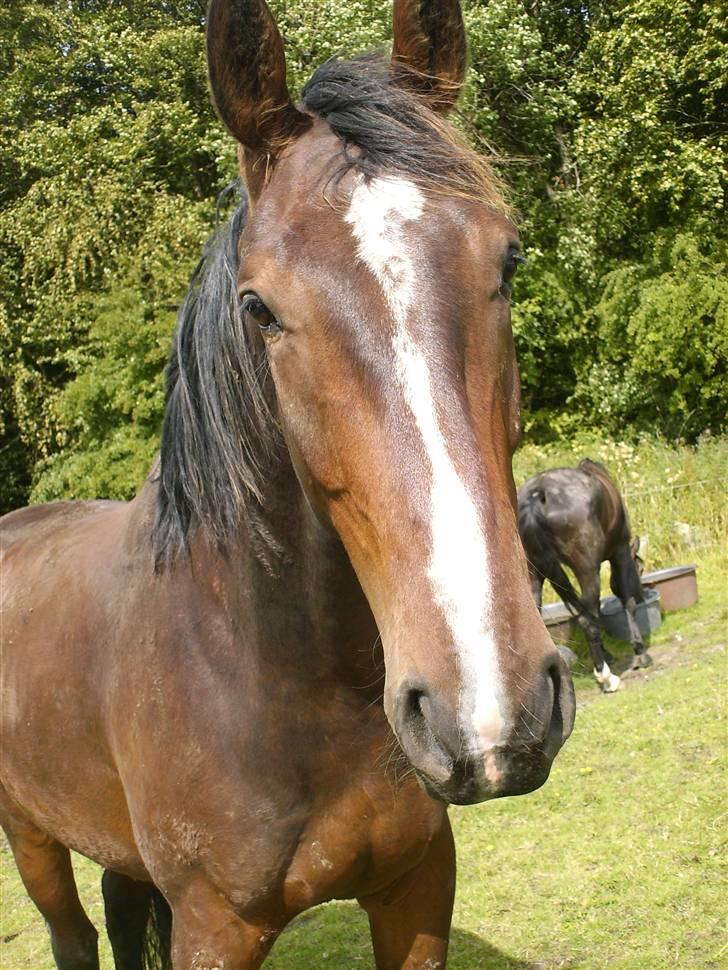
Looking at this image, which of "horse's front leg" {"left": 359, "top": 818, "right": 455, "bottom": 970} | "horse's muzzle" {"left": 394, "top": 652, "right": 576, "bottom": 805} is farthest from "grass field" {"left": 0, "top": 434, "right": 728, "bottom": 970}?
"horse's muzzle" {"left": 394, "top": 652, "right": 576, "bottom": 805}

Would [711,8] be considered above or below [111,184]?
above

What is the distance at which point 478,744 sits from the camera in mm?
1206

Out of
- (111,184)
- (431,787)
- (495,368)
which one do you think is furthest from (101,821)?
(111,184)

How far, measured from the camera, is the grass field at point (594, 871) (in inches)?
144

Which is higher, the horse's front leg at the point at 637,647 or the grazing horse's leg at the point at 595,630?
the grazing horse's leg at the point at 595,630

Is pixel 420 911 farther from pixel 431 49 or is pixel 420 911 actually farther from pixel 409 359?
pixel 431 49

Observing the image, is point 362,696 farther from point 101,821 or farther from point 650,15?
point 650,15

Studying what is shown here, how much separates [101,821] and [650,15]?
60.6ft

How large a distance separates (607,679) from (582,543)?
3.79ft

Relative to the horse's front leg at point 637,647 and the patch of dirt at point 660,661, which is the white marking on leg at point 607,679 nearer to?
the patch of dirt at point 660,661

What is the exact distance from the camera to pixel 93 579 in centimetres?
254

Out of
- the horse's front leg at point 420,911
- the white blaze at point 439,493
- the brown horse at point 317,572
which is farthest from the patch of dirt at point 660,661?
the white blaze at point 439,493

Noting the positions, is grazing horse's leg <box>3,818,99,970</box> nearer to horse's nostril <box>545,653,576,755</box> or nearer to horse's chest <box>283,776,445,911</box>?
horse's chest <box>283,776,445,911</box>

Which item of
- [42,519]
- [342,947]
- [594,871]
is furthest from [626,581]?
[42,519]
